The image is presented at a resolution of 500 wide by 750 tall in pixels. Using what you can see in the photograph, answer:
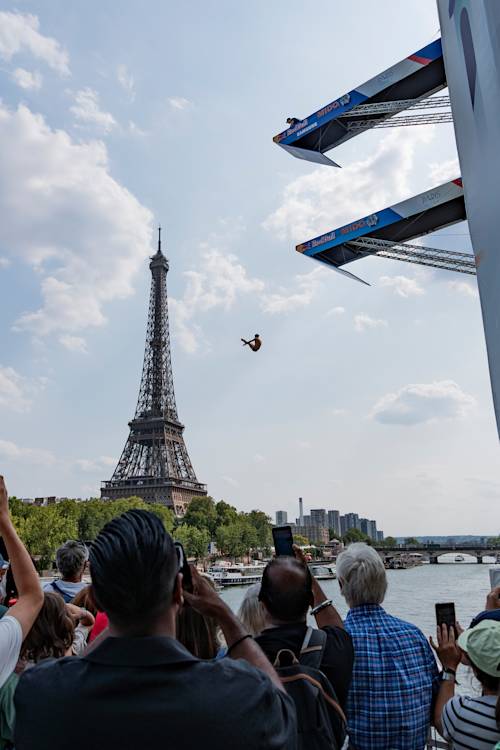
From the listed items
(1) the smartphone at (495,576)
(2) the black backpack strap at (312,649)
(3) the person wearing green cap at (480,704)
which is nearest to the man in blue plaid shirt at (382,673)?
(3) the person wearing green cap at (480,704)

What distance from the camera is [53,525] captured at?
44562 mm

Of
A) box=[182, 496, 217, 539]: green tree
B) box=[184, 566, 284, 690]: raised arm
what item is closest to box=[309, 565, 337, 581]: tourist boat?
box=[184, 566, 284, 690]: raised arm

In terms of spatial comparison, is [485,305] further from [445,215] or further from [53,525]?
[53,525]

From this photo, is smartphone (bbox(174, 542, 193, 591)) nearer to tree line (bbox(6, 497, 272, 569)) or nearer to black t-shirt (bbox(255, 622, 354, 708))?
black t-shirt (bbox(255, 622, 354, 708))

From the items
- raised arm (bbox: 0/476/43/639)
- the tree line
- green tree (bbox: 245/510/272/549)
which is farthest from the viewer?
green tree (bbox: 245/510/272/549)

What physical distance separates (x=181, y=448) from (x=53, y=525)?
1441 inches

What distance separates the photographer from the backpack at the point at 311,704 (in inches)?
69.2

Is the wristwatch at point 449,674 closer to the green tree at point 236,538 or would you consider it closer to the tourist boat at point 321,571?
the tourist boat at point 321,571

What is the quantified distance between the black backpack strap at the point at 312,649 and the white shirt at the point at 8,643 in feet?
2.93

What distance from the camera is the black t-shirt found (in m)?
1.93

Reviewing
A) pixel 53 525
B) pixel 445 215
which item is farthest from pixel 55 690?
pixel 53 525

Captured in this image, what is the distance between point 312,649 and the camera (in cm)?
196

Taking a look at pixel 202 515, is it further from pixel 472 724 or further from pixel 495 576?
pixel 472 724

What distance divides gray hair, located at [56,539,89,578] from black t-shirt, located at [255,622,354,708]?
2309 mm
